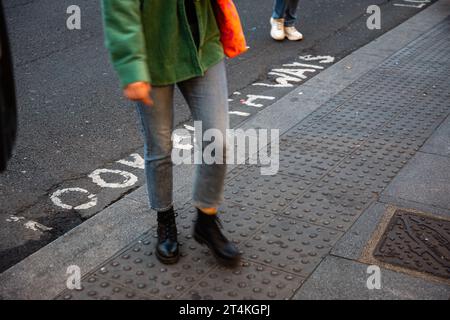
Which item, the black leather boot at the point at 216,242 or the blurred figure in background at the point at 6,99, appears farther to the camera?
the black leather boot at the point at 216,242

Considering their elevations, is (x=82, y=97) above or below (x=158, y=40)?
below

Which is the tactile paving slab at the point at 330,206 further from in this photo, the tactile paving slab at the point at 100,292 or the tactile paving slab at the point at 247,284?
the tactile paving slab at the point at 100,292

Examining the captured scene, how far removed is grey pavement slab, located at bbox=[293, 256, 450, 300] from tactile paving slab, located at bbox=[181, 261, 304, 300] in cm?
8

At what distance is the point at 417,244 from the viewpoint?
3.61 m

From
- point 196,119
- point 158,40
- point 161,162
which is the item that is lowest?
point 161,162

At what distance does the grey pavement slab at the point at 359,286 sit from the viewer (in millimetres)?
3129

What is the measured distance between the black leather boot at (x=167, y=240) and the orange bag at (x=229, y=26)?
0.92m

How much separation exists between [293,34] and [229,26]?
5.03 m

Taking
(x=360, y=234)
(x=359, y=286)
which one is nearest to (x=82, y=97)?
(x=360, y=234)

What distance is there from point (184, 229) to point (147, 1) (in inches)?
55.3

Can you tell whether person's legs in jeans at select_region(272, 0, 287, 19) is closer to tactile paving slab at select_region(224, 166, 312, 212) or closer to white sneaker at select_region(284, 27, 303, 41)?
white sneaker at select_region(284, 27, 303, 41)

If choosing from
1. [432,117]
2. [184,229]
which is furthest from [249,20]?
[184,229]

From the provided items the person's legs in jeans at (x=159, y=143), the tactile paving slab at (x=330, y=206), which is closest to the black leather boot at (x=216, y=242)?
the person's legs in jeans at (x=159, y=143)

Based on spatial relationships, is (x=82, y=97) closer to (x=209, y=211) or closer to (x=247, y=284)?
(x=209, y=211)
